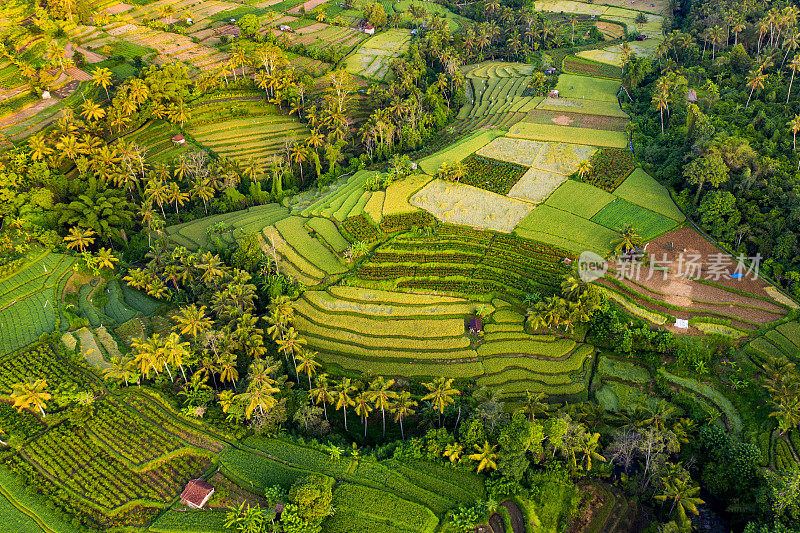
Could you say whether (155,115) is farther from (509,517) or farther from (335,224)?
(509,517)

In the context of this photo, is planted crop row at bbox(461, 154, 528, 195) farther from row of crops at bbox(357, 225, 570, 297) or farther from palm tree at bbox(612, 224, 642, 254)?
palm tree at bbox(612, 224, 642, 254)

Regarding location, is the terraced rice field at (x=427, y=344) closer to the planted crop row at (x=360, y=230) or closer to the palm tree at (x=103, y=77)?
the planted crop row at (x=360, y=230)

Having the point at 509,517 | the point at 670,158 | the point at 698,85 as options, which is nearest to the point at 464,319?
the point at 509,517

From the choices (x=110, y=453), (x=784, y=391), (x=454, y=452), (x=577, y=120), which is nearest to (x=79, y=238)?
(x=110, y=453)

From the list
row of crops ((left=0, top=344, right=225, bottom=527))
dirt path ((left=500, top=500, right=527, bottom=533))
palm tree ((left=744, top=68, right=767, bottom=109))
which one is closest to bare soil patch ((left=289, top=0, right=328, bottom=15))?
palm tree ((left=744, top=68, right=767, bottom=109))

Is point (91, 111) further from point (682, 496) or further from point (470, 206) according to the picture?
point (682, 496)
